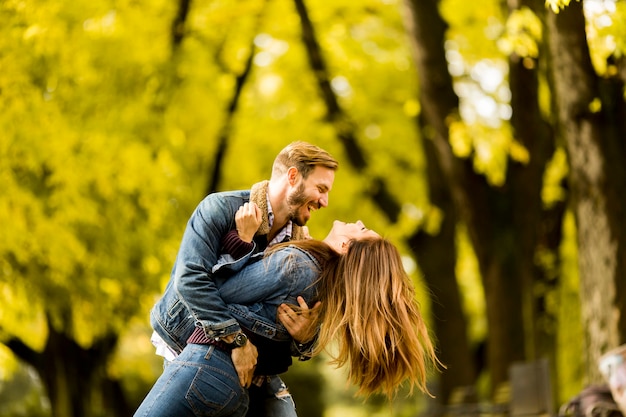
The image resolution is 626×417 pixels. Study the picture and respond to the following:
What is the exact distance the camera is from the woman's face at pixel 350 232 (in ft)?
16.1

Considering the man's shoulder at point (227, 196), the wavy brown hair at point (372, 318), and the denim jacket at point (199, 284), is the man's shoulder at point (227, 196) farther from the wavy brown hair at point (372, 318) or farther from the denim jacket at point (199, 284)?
the wavy brown hair at point (372, 318)

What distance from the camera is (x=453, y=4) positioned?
20.4m

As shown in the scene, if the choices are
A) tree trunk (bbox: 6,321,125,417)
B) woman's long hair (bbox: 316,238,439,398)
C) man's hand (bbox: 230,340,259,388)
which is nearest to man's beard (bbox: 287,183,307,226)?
woman's long hair (bbox: 316,238,439,398)

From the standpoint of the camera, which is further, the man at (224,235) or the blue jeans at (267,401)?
the blue jeans at (267,401)

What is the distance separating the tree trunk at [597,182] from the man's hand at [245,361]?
20.9ft

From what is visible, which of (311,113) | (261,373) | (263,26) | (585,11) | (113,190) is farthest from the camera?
(311,113)

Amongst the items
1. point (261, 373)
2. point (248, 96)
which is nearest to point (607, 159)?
point (261, 373)

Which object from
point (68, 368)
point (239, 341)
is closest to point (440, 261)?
point (68, 368)

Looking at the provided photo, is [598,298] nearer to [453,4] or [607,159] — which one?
[607,159]

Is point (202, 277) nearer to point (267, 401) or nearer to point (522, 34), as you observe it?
point (267, 401)

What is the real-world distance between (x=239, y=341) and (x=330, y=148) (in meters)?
17.5

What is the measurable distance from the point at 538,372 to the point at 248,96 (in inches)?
546

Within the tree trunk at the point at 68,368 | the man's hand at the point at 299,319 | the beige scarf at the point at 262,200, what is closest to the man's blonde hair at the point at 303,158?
the beige scarf at the point at 262,200

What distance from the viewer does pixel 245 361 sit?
4.72m
